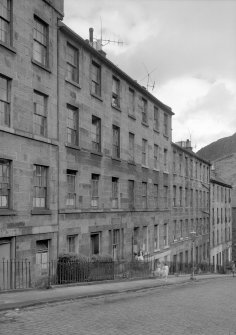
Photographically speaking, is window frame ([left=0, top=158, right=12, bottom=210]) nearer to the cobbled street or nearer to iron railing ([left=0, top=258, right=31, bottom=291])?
iron railing ([left=0, top=258, right=31, bottom=291])

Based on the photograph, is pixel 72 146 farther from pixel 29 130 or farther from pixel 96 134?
pixel 29 130

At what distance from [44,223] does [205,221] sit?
38602mm

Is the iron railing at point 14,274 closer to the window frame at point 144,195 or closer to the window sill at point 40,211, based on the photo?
the window sill at point 40,211

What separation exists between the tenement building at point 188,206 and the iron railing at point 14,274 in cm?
2057

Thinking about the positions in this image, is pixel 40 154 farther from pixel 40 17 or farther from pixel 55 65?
pixel 40 17

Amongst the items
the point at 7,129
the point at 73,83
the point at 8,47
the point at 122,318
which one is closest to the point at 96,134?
the point at 73,83

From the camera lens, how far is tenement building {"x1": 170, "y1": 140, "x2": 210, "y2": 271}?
4392cm

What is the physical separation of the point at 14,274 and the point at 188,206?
105ft

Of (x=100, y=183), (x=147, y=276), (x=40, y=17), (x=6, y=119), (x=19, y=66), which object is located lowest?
(x=147, y=276)

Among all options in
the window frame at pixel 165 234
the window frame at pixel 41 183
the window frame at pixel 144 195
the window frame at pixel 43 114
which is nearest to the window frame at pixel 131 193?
the window frame at pixel 144 195

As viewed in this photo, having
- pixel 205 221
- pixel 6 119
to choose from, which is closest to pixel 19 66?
pixel 6 119

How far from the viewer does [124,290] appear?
2009 cm

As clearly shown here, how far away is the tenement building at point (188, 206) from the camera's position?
144ft

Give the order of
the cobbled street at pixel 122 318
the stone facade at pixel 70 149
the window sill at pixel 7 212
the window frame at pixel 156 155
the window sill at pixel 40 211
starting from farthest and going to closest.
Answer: the window frame at pixel 156 155 < the window sill at pixel 40 211 < the stone facade at pixel 70 149 < the window sill at pixel 7 212 < the cobbled street at pixel 122 318
